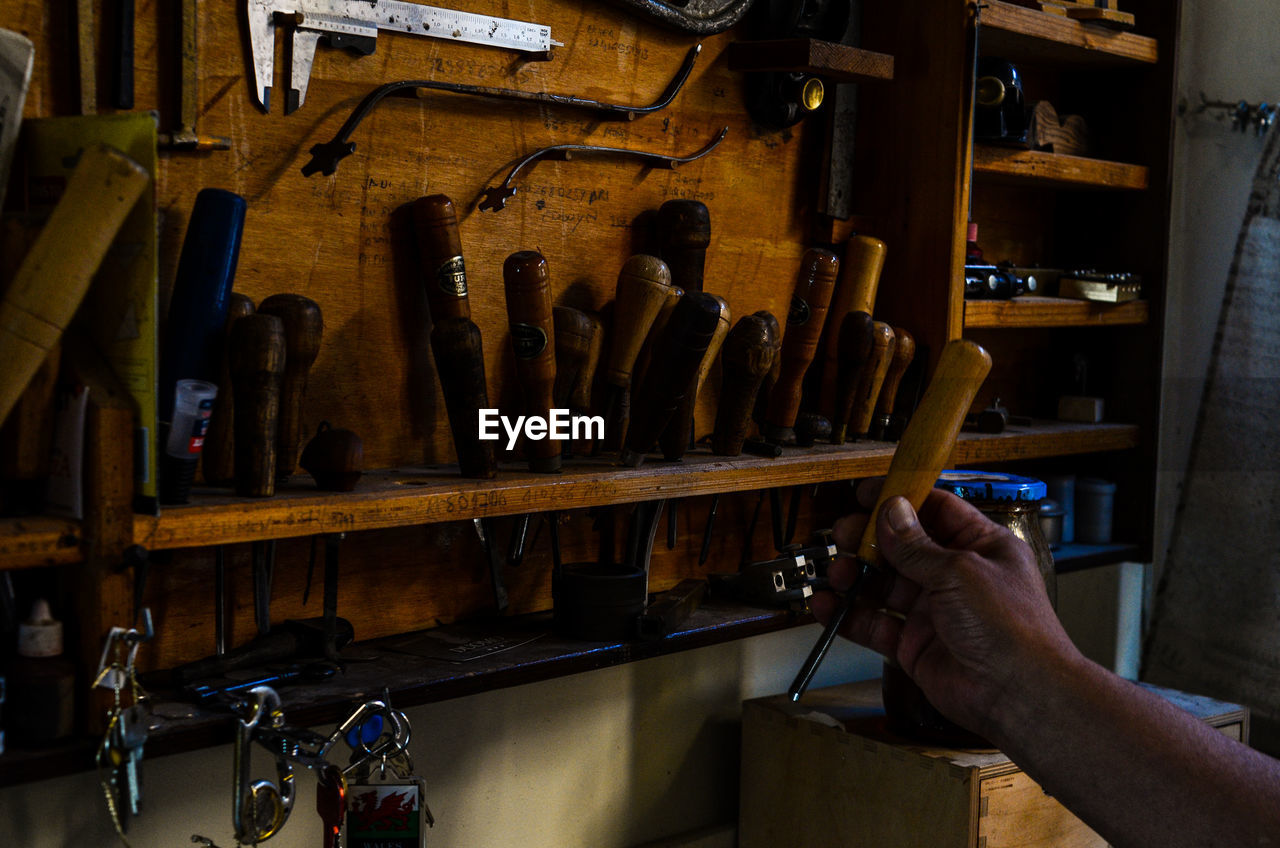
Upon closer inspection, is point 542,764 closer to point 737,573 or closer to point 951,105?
point 737,573

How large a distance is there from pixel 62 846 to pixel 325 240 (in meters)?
0.63

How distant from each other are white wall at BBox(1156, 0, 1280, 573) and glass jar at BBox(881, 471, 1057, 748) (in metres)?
0.74

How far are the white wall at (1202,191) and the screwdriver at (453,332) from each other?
55.5 inches

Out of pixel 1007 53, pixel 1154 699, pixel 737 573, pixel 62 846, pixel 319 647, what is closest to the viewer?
pixel 1154 699

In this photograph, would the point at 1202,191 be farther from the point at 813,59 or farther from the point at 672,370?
the point at 672,370

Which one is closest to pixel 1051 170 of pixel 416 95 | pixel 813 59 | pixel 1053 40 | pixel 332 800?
pixel 1053 40

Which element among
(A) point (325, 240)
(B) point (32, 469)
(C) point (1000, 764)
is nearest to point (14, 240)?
(B) point (32, 469)

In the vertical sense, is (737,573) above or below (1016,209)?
below

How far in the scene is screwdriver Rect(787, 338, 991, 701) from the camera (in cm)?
107

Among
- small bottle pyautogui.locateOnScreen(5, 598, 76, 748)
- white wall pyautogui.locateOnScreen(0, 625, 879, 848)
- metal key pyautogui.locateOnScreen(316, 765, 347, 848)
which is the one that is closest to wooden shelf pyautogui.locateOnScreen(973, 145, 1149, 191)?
white wall pyautogui.locateOnScreen(0, 625, 879, 848)

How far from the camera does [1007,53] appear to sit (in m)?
1.94

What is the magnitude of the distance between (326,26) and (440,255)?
25 cm

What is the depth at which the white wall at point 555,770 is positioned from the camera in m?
1.14

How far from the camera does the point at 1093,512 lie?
2094 millimetres
